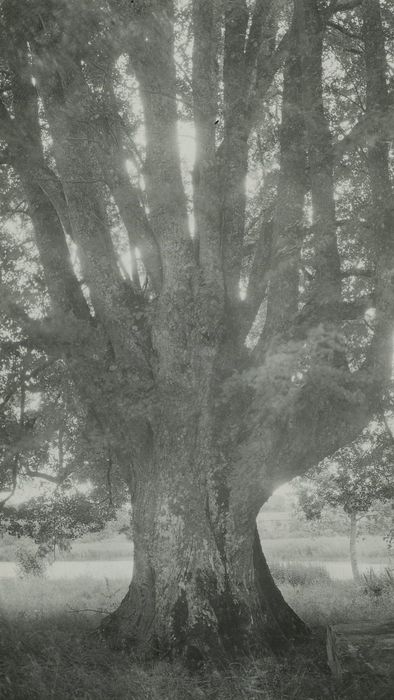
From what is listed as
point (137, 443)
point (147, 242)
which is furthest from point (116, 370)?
point (147, 242)

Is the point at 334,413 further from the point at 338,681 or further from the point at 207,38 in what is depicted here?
the point at 207,38

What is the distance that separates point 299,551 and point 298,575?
35.8 ft

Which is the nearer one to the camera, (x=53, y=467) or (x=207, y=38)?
(x=207, y=38)

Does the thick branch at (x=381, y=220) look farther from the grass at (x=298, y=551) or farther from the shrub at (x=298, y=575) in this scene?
the grass at (x=298, y=551)

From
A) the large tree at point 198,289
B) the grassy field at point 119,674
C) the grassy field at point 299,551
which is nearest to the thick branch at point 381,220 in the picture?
the large tree at point 198,289

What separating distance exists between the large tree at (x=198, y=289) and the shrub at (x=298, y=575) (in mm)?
10697

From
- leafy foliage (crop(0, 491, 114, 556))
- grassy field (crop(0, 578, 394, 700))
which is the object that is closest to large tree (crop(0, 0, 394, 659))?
grassy field (crop(0, 578, 394, 700))

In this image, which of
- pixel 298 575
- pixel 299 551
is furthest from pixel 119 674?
pixel 299 551

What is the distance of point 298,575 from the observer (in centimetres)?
1761

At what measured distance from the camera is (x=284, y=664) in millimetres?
5789

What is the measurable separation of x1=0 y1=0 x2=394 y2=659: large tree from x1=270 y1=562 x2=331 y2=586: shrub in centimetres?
1070

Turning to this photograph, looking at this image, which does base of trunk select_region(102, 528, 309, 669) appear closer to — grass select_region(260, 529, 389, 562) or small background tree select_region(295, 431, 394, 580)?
small background tree select_region(295, 431, 394, 580)

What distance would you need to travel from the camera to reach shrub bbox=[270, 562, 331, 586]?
1700cm

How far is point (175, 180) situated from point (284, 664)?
5778 millimetres
